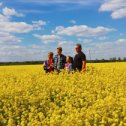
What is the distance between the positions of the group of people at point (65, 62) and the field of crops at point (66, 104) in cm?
109

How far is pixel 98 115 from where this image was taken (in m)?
7.28

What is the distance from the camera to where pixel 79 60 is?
54.4 ft

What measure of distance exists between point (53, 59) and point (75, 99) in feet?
24.2

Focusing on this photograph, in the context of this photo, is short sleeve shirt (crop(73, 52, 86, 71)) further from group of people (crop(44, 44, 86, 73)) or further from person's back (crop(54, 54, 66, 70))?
person's back (crop(54, 54, 66, 70))

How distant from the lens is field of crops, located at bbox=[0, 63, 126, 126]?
723 centimetres

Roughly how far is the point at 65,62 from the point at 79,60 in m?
0.85

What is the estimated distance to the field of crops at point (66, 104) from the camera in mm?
7234

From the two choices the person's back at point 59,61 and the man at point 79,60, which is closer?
the man at point 79,60

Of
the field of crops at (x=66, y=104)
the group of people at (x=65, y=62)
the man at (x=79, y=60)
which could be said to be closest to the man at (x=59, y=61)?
the group of people at (x=65, y=62)

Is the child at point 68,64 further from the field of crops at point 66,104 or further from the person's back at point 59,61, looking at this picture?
the field of crops at point 66,104

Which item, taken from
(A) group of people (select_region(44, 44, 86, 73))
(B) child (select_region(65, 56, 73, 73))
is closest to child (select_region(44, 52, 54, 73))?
(A) group of people (select_region(44, 44, 86, 73))

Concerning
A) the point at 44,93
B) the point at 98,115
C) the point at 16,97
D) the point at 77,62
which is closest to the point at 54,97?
the point at 44,93

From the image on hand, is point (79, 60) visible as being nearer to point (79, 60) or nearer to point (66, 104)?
point (79, 60)

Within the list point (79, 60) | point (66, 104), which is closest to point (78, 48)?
point (79, 60)
